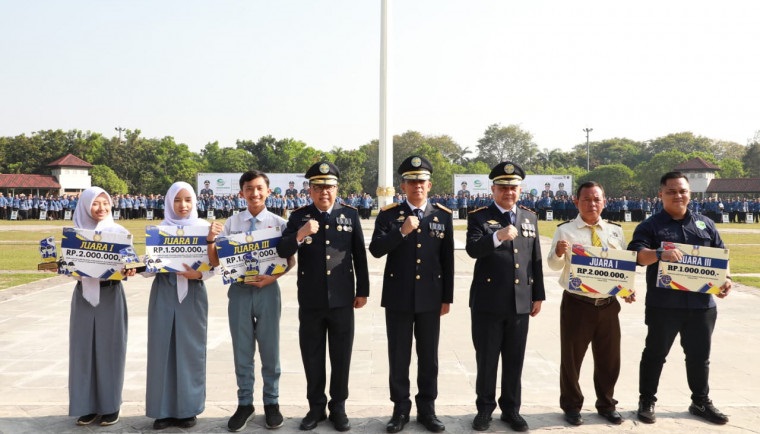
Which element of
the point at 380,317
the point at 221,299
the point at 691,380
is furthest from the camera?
the point at 221,299

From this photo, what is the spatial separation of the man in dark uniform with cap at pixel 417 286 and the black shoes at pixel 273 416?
0.79 m

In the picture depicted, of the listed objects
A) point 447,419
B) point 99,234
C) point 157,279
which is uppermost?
point 99,234

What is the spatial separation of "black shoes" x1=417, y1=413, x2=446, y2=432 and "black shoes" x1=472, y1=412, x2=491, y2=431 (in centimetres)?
22

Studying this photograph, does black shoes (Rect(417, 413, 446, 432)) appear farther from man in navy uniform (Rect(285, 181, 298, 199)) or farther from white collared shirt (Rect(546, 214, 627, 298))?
man in navy uniform (Rect(285, 181, 298, 199))

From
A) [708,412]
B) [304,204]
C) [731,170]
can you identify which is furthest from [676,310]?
[731,170]

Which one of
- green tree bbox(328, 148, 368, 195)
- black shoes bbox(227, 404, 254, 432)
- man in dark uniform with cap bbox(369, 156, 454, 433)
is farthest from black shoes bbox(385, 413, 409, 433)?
green tree bbox(328, 148, 368, 195)

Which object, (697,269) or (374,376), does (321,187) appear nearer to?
(374,376)

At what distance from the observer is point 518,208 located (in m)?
4.51

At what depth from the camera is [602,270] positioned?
14.0 feet

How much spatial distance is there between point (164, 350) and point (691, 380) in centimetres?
389

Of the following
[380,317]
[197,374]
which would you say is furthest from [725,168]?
[197,374]

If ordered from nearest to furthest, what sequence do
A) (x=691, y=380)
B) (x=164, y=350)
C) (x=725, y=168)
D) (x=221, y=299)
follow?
1. (x=164, y=350)
2. (x=691, y=380)
3. (x=221, y=299)
4. (x=725, y=168)

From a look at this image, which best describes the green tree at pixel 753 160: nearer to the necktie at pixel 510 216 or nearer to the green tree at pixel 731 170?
the green tree at pixel 731 170

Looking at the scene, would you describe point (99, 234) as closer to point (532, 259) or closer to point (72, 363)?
point (72, 363)
